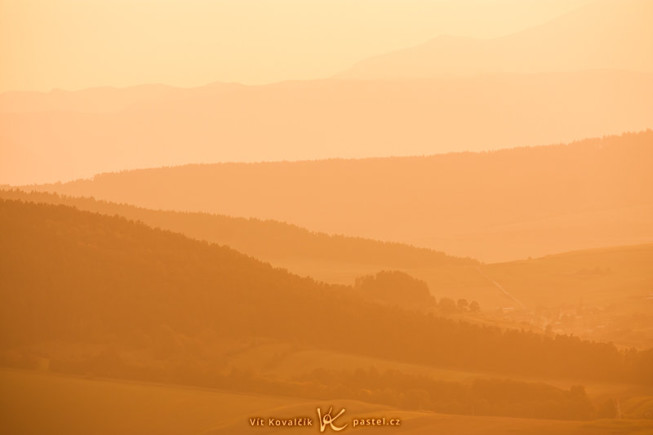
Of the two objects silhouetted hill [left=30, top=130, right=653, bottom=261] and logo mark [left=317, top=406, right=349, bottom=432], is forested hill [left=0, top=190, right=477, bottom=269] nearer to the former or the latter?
silhouetted hill [left=30, top=130, right=653, bottom=261]

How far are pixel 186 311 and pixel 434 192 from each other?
109m

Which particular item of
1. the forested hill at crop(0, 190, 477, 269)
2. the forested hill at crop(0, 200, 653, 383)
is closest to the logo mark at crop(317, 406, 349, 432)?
the forested hill at crop(0, 200, 653, 383)

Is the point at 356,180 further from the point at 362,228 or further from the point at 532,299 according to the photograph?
the point at 532,299

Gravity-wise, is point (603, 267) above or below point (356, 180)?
below

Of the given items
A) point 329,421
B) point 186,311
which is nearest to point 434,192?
point 186,311

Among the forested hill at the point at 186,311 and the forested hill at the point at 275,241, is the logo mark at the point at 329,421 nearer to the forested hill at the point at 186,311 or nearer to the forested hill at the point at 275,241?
the forested hill at the point at 186,311

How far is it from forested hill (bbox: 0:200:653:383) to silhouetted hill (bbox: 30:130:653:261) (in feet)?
225

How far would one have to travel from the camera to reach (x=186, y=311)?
199 ft

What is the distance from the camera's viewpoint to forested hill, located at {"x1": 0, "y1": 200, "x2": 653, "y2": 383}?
5359 centimetres

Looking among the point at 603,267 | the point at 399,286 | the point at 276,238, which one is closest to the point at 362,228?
the point at 276,238

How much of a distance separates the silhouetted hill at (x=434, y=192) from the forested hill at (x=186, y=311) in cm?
6871

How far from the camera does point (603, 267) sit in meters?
83.5

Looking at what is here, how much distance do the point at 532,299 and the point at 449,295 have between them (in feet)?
16.3

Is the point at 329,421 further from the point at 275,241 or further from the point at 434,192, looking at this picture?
the point at 434,192
